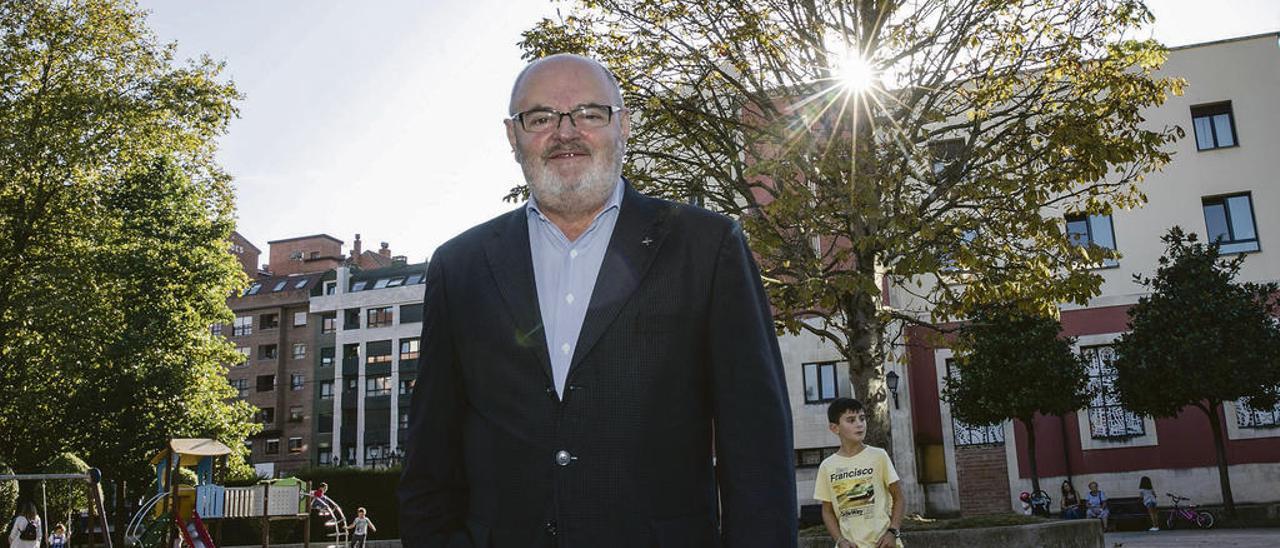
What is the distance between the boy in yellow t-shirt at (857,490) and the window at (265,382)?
72.9 m

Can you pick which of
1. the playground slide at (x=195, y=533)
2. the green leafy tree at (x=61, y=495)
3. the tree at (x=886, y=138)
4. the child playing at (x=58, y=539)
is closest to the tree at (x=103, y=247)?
the green leafy tree at (x=61, y=495)

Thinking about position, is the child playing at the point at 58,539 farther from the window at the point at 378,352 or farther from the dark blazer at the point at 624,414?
the window at the point at 378,352

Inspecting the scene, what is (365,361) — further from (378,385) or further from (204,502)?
(204,502)

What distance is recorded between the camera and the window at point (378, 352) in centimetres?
7041

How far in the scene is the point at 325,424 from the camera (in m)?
70.5

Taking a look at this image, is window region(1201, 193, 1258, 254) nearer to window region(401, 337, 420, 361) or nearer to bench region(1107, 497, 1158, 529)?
bench region(1107, 497, 1158, 529)

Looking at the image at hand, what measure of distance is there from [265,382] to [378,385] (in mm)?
10540

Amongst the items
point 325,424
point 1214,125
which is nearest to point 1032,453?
point 1214,125

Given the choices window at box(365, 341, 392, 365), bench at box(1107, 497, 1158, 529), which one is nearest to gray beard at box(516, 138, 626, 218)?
bench at box(1107, 497, 1158, 529)

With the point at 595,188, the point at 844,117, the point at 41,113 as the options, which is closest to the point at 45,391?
the point at 41,113

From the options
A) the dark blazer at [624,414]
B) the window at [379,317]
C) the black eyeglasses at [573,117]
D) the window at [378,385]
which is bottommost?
the dark blazer at [624,414]

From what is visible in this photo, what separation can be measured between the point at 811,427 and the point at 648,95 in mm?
21706

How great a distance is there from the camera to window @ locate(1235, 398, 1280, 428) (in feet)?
89.8

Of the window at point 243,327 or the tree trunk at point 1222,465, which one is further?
the window at point 243,327
